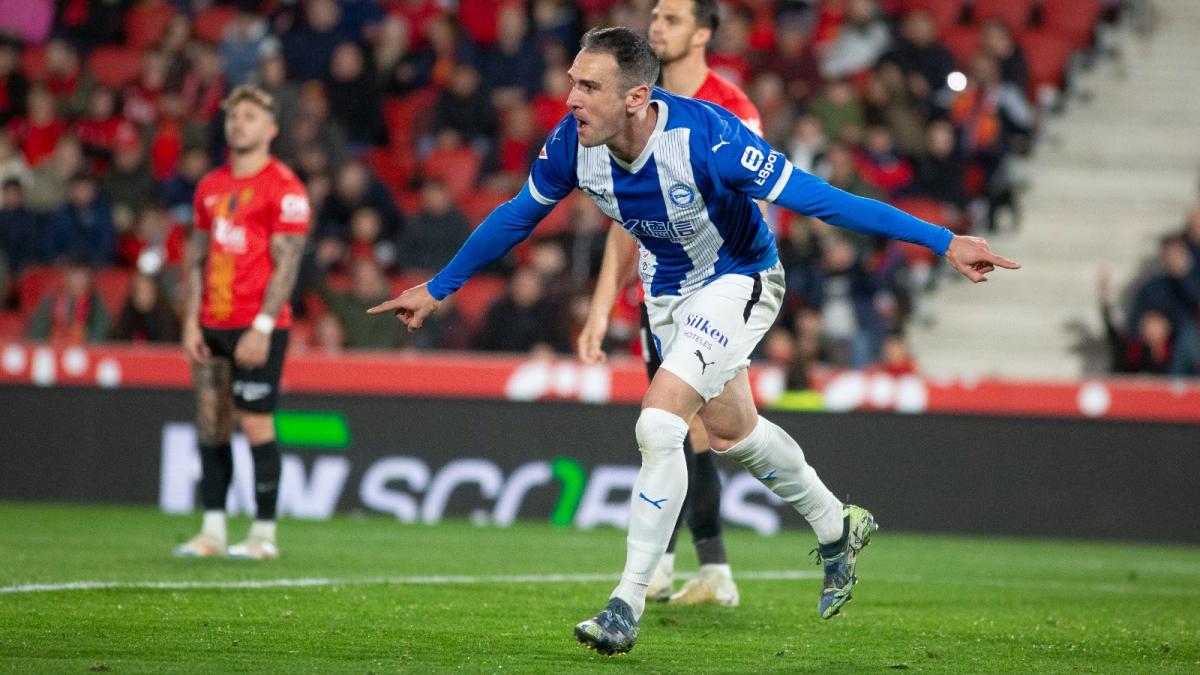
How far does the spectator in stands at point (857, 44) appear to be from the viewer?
56.9 feet

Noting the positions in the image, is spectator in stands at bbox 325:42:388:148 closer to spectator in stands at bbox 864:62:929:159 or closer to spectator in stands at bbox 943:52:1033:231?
spectator in stands at bbox 864:62:929:159

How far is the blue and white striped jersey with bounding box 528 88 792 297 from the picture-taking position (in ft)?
18.6

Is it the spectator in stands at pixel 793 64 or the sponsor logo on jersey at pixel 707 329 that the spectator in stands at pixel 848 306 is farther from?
the sponsor logo on jersey at pixel 707 329

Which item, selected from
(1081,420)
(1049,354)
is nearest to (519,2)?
(1049,354)

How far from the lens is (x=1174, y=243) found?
1461 cm

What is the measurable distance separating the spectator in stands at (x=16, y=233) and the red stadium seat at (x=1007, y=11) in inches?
390

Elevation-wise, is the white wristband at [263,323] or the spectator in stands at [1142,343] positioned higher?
the white wristband at [263,323]

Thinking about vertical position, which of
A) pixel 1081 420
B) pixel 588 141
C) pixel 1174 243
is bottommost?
pixel 1081 420

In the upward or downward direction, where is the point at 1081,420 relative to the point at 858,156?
downward

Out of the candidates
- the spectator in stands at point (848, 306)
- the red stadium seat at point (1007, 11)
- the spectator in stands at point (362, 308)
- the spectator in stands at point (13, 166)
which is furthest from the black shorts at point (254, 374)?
the red stadium seat at point (1007, 11)

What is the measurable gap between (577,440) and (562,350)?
1823 mm

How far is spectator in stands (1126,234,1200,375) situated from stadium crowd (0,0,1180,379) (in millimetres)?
24

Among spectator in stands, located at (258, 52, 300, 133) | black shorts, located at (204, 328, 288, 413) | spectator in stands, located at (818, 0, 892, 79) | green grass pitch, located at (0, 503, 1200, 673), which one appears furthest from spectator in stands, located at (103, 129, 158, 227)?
black shorts, located at (204, 328, 288, 413)

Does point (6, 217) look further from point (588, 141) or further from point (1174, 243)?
point (588, 141)
